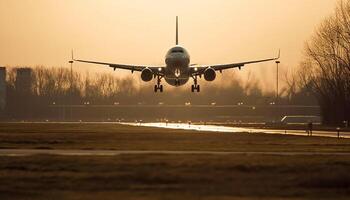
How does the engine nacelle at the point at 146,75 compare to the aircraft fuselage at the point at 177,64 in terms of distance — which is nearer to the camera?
the aircraft fuselage at the point at 177,64

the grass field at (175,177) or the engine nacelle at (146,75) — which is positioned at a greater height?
the engine nacelle at (146,75)

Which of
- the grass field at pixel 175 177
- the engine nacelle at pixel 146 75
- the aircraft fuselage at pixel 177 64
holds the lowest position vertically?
the grass field at pixel 175 177

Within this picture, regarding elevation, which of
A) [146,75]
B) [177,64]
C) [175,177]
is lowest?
[175,177]

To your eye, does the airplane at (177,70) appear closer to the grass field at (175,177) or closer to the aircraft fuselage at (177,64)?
the aircraft fuselage at (177,64)

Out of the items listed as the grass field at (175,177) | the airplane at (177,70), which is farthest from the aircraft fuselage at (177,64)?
the grass field at (175,177)

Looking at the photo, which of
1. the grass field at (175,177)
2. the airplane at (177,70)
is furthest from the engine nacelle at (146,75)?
the grass field at (175,177)

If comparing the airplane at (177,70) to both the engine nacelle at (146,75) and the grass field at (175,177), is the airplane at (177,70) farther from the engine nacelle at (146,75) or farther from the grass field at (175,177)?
the grass field at (175,177)

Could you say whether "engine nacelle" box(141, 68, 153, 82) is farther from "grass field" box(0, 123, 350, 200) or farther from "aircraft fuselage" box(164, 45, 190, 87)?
"grass field" box(0, 123, 350, 200)

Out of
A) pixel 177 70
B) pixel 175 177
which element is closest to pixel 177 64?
pixel 177 70

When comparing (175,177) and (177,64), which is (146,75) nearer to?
(177,64)

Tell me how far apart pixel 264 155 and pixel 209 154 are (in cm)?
314

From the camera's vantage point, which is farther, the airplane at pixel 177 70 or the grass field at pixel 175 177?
the airplane at pixel 177 70

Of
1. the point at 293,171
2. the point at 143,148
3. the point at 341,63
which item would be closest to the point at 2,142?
the point at 143,148

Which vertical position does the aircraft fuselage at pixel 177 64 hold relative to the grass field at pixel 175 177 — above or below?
above
